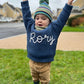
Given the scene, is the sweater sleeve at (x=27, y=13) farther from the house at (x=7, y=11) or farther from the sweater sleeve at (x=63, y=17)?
the house at (x=7, y=11)

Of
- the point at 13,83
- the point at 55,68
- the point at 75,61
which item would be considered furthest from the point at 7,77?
the point at 75,61

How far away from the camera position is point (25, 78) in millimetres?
2754

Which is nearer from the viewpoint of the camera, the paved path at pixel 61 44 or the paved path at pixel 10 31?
the paved path at pixel 61 44

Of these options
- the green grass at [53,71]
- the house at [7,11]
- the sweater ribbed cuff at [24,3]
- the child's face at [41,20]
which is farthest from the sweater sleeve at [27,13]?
the house at [7,11]

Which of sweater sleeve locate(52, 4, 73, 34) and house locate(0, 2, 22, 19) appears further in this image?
house locate(0, 2, 22, 19)

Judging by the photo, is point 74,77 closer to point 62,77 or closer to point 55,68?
point 62,77

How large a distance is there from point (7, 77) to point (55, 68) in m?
1.25

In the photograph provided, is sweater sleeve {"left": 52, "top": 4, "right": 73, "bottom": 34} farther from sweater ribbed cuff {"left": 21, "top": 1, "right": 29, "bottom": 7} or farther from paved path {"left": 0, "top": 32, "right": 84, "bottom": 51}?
paved path {"left": 0, "top": 32, "right": 84, "bottom": 51}

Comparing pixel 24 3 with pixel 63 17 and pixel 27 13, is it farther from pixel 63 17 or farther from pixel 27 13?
pixel 63 17

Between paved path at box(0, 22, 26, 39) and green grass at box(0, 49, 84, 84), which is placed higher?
green grass at box(0, 49, 84, 84)

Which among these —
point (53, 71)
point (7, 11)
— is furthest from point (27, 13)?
point (7, 11)

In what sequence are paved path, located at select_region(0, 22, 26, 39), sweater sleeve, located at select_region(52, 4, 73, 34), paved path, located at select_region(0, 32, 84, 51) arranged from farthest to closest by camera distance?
paved path, located at select_region(0, 22, 26, 39)
paved path, located at select_region(0, 32, 84, 51)
sweater sleeve, located at select_region(52, 4, 73, 34)

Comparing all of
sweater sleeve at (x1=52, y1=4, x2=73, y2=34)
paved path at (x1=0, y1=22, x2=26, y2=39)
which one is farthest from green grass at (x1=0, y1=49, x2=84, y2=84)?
paved path at (x1=0, y1=22, x2=26, y2=39)

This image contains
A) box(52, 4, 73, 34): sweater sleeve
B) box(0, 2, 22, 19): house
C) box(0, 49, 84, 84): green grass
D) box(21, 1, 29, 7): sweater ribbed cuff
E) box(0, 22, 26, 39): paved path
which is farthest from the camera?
box(0, 2, 22, 19): house
